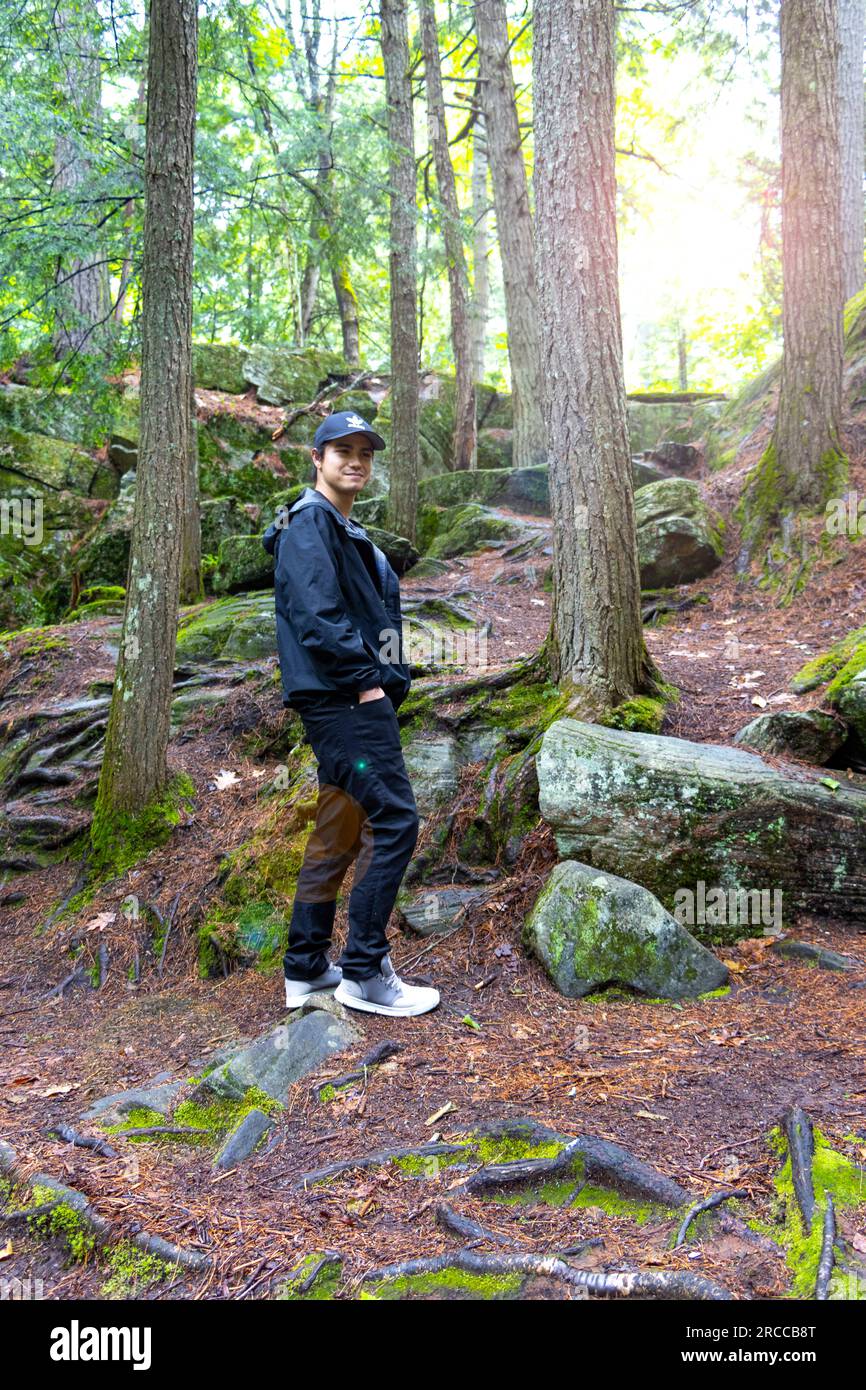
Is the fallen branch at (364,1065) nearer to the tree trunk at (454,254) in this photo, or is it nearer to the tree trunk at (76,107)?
the tree trunk at (76,107)

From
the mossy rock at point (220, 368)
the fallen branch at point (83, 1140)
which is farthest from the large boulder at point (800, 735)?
the mossy rock at point (220, 368)

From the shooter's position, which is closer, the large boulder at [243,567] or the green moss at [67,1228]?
the green moss at [67,1228]

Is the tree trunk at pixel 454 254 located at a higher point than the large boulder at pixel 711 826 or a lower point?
higher

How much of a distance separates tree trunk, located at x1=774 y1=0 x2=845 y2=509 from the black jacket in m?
5.81

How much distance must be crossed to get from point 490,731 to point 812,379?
5.19 metres

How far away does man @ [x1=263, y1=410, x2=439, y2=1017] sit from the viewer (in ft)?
12.3

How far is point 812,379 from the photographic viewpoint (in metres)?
8.13

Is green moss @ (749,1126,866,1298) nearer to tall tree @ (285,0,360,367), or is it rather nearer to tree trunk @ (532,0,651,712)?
tree trunk @ (532,0,651,712)

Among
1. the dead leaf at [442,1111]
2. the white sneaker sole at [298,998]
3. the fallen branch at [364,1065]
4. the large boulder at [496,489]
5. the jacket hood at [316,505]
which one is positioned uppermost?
the large boulder at [496,489]

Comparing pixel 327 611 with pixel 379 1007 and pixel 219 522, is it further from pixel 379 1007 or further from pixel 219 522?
pixel 219 522

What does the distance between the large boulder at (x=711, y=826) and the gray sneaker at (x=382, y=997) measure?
1.24 m

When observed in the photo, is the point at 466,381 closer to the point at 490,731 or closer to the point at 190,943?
the point at 490,731

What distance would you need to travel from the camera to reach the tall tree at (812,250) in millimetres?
8055

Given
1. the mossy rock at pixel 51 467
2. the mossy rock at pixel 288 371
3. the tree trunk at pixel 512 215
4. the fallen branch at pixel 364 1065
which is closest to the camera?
the fallen branch at pixel 364 1065
